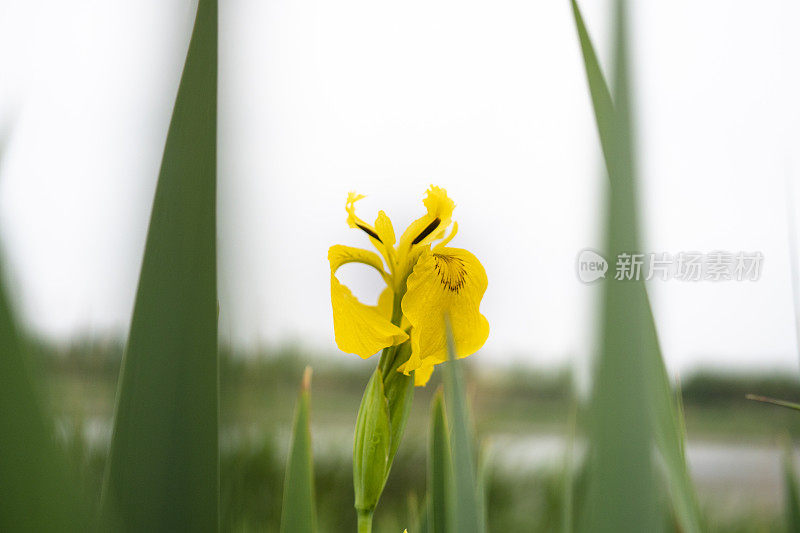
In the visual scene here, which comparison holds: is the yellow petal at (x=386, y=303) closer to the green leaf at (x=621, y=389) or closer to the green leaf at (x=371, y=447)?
the green leaf at (x=371, y=447)

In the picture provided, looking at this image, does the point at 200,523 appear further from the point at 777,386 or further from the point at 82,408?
the point at 777,386

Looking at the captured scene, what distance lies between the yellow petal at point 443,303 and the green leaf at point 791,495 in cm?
19

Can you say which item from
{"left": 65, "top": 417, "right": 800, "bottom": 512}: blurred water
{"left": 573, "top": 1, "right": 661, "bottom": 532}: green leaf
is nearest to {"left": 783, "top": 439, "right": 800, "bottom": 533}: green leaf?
{"left": 573, "top": 1, "right": 661, "bottom": 532}: green leaf

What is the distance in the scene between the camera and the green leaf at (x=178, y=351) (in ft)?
0.34

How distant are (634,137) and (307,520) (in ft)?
0.67

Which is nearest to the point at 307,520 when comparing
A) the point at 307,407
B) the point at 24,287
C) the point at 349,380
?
the point at 307,407

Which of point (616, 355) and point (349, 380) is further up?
point (616, 355)

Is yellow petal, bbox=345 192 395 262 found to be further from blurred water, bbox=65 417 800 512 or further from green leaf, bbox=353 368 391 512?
blurred water, bbox=65 417 800 512

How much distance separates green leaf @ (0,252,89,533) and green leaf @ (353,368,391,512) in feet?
0.76

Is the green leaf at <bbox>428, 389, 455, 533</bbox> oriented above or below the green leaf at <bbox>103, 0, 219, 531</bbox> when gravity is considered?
below

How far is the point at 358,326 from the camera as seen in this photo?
35 centimetres

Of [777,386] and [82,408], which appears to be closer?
[82,408]

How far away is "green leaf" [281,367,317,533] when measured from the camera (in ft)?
0.76

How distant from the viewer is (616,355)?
9 cm
